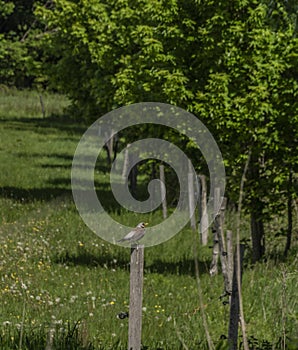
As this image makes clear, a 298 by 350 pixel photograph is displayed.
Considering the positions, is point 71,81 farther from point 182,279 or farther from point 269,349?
point 269,349

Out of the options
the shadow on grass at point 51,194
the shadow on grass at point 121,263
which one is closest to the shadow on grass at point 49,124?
the shadow on grass at point 51,194

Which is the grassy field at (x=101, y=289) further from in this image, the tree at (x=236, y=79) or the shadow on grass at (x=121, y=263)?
the tree at (x=236, y=79)

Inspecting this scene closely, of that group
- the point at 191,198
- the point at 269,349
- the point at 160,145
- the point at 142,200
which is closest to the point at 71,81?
the point at 142,200

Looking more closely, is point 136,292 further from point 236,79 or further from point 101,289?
point 236,79

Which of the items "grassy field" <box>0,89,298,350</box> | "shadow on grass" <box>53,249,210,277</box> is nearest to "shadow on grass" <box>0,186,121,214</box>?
"grassy field" <box>0,89,298,350</box>

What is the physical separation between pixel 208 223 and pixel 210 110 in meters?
3.61

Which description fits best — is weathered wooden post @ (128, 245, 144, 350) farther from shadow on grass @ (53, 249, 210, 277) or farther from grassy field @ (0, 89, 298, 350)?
shadow on grass @ (53, 249, 210, 277)

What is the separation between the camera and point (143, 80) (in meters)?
21.0

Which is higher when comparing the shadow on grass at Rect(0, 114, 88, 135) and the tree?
the shadow on grass at Rect(0, 114, 88, 135)

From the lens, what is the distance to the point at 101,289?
12555mm

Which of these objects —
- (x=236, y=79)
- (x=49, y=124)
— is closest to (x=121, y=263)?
(x=236, y=79)

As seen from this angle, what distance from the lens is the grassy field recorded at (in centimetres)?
855

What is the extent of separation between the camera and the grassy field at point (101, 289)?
28.0ft

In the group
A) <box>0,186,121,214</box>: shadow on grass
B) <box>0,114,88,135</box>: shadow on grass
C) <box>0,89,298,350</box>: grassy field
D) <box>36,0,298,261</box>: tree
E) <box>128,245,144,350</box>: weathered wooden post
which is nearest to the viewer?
<box>128,245,144,350</box>: weathered wooden post
